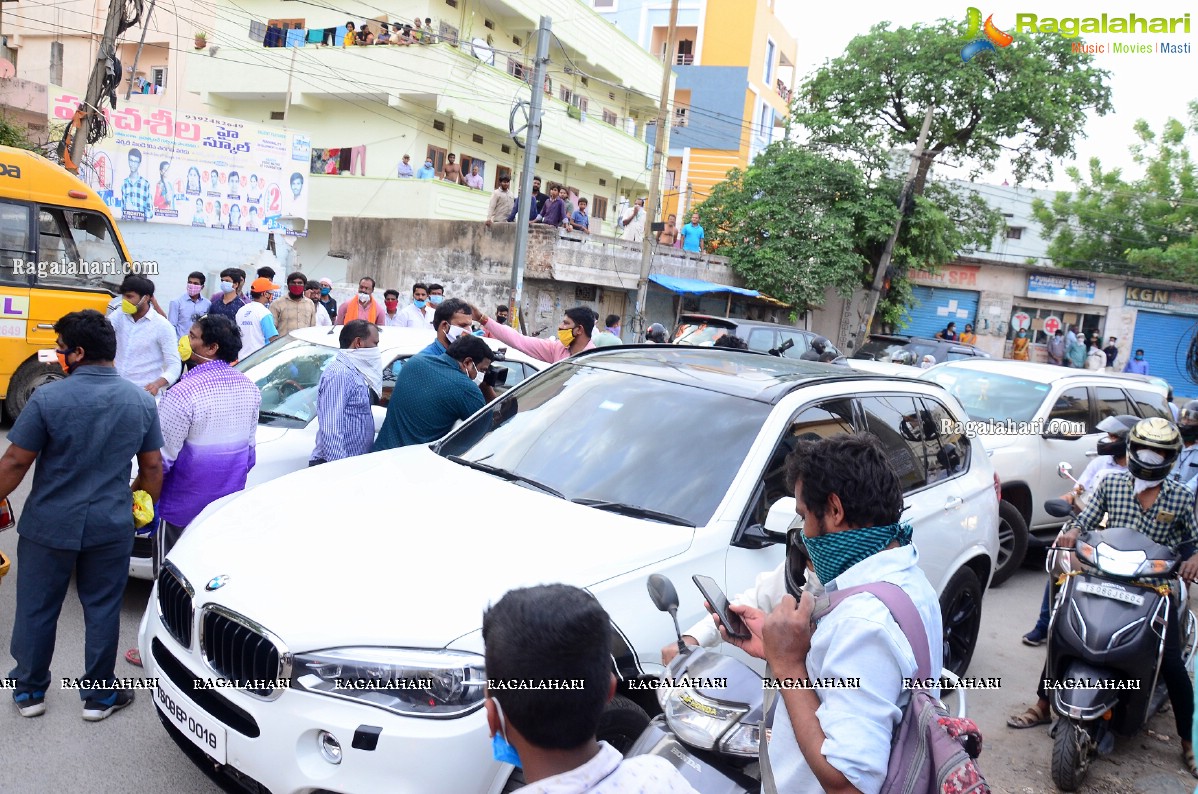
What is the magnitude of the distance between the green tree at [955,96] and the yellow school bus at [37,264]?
71.7ft

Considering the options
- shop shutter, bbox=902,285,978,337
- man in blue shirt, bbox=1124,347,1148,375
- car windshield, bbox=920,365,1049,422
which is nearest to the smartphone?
car windshield, bbox=920,365,1049,422

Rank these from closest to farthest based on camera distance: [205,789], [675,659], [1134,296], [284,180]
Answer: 1. [675,659]
2. [205,789]
3. [284,180]
4. [1134,296]

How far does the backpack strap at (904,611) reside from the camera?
1896mm

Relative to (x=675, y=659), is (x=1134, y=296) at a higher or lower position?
higher

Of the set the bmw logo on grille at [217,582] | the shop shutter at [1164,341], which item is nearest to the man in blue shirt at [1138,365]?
the shop shutter at [1164,341]

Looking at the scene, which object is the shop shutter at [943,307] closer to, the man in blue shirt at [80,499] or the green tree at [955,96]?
the green tree at [955,96]

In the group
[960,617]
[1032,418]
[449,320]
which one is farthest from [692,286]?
[960,617]

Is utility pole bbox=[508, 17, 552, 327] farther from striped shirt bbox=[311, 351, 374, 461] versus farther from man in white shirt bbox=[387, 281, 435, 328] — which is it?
striped shirt bbox=[311, 351, 374, 461]

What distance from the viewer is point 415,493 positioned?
361 cm

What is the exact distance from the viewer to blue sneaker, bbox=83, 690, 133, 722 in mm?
3756

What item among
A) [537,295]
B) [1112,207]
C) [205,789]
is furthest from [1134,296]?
[205,789]

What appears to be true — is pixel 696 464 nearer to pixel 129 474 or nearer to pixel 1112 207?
Result: pixel 129 474

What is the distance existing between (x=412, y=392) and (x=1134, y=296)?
31.2 m

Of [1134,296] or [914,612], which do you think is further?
[1134,296]
